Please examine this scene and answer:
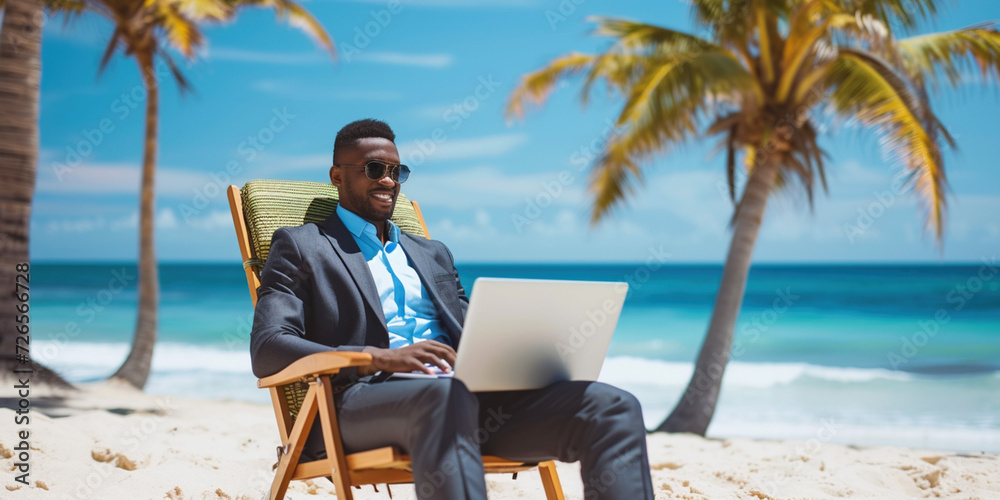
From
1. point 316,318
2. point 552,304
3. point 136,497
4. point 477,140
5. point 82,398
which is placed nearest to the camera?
point 552,304

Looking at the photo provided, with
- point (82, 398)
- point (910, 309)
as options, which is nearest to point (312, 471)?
A: point (82, 398)

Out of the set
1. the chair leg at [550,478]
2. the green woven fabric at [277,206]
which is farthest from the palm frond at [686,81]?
the chair leg at [550,478]

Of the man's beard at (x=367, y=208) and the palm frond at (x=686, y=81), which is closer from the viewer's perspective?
the man's beard at (x=367, y=208)

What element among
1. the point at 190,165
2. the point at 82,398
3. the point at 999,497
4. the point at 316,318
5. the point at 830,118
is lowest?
the point at 999,497

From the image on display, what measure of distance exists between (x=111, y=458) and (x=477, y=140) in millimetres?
38381

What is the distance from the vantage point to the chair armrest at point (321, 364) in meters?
2.15

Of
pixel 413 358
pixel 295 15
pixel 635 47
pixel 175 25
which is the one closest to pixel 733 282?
pixel 635 47

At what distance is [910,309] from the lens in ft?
80.9

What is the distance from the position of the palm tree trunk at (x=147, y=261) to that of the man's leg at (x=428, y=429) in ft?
26.1

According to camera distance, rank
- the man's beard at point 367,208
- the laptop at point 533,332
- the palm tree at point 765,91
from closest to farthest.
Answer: the laptop at point 533,332 < the man's beard at point 367,208 < the palm tree at point 765,91

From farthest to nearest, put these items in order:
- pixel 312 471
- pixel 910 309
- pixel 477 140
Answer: pixel 477 140 → pixel 910 309 → pixel 312 471

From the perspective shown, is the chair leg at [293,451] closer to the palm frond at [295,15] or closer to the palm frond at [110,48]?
the palm frond at [110,48]

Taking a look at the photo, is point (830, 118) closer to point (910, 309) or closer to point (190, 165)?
point (910, 309)

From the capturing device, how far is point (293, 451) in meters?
2.46
